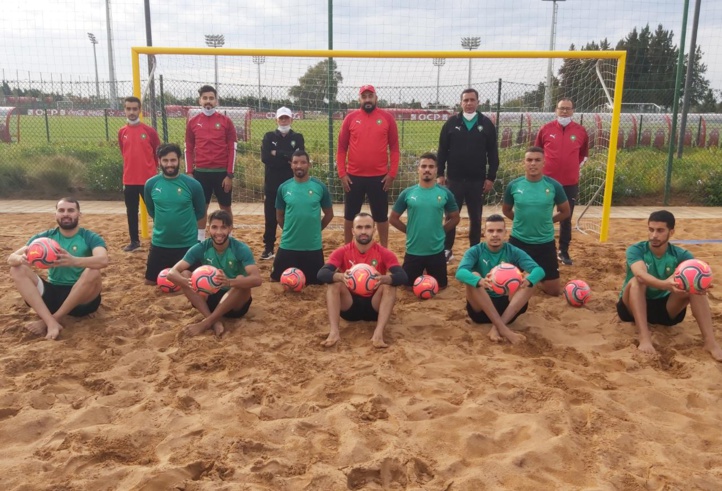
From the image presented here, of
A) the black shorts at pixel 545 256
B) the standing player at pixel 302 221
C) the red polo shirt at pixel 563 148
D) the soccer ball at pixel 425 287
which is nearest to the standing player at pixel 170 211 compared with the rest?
the standing player at pixel 302 221

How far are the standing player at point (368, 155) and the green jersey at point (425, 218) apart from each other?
32.2 inches

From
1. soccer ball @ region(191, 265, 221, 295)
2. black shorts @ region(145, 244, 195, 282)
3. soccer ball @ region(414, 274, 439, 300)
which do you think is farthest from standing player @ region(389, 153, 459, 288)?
black shorts @ region(145, 244, 195, 282)

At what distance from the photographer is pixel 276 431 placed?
10.5 feet

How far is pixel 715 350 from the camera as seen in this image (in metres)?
4.20

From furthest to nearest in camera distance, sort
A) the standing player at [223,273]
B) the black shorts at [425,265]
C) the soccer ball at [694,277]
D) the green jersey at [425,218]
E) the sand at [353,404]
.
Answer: the black shorts at [425,265] → the green jersey at [425,218] → the standing player at [223,273] → the soccer ball at [694,277] → the sand at [353,404]

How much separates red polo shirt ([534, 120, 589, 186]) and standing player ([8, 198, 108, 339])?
5.15 metres

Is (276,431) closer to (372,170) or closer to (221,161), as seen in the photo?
(372,170)

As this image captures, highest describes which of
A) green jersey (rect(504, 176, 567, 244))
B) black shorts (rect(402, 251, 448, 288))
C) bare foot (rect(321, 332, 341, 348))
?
green jersey (rect(504, 176, 567, 244))

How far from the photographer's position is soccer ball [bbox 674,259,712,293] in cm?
407

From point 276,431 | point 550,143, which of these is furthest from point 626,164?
point 276,431

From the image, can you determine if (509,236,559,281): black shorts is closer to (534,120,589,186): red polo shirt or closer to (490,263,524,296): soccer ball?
(490,263,524,296): soccer ball

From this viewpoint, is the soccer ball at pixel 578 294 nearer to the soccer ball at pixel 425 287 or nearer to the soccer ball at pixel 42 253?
the soccer ball at pixel 425 287

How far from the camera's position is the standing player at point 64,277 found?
4.52 meters

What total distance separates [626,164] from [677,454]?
11.2 meters
